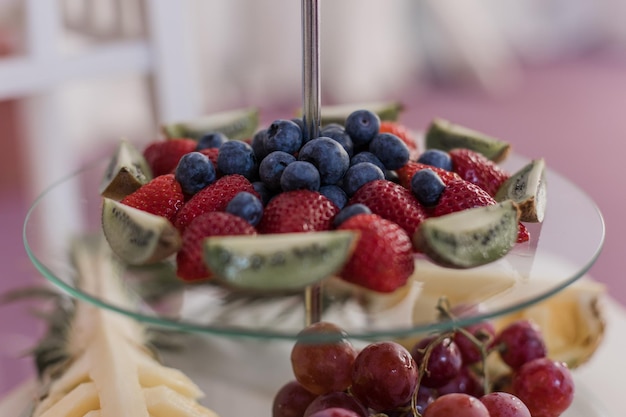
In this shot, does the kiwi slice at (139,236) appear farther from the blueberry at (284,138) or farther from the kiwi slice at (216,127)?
the kiwi slice at (216,127)

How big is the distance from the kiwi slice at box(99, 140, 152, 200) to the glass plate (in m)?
0.03

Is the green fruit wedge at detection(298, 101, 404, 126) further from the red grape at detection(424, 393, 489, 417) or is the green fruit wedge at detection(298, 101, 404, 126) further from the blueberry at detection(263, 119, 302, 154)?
the red grape at detection(424, 393, 489, 417)

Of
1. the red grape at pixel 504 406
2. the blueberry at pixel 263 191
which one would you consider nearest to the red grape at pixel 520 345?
the red grape at pixel 504 406

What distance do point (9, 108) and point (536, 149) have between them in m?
1.89

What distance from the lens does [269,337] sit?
0.47m

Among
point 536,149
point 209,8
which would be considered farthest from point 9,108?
point 536,149

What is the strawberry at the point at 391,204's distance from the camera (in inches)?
22.2

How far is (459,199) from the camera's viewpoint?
59cm

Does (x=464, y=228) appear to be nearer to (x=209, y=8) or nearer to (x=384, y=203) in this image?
(x=384, y=203)

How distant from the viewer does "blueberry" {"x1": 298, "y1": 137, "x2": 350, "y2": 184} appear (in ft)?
1.93

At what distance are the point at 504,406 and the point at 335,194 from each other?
0.24 meters

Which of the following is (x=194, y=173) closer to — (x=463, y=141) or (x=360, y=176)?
(x=360, y=176)

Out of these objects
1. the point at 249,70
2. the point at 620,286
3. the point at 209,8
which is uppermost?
the point at 209,8

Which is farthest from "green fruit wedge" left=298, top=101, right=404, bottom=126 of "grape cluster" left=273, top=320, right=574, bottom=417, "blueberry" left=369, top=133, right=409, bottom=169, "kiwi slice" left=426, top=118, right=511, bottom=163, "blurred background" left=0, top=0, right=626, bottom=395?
"blurred background" left=0, top=0, right=626, bottom=395
